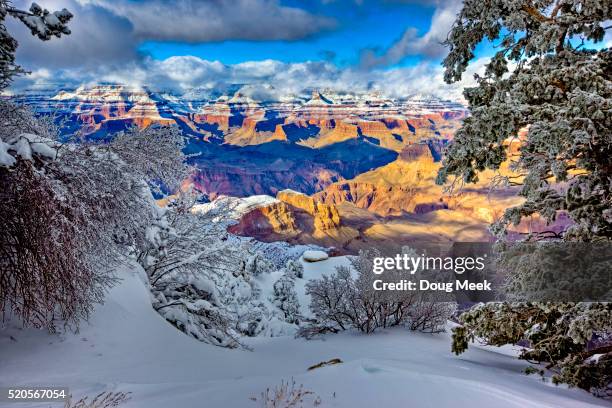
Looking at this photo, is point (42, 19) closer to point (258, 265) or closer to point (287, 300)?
point (287, 300)

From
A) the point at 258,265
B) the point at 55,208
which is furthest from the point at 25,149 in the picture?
the point at 258,265

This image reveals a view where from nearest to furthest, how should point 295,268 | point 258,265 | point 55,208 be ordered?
point 55,208 < point 258,265 < point 295,268

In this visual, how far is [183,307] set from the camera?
434 inches

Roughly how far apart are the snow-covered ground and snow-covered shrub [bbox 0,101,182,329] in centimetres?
107

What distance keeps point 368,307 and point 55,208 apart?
37.3 feet

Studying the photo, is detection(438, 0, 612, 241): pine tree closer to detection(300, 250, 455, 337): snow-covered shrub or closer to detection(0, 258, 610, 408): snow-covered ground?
detection(0, 258, 610, 408): snow-covered ground

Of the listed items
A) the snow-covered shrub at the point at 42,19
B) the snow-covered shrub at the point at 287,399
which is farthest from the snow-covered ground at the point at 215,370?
the snow-covered shrub at the point at 42,19

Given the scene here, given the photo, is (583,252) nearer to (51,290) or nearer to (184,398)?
(184,398)

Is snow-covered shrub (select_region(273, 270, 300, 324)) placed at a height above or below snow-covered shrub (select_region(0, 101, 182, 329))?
below

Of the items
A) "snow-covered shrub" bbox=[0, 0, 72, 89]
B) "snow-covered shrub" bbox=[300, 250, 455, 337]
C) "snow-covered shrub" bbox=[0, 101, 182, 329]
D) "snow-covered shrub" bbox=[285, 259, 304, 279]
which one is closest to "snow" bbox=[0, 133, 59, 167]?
"snow-covered shrub" bbox=[0, 101, 182, 329]

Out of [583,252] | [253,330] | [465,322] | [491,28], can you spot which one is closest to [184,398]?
[465,322]

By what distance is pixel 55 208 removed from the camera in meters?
4.81

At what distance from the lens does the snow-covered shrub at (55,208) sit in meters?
4.76

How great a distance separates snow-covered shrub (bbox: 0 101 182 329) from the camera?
4.76 meters
